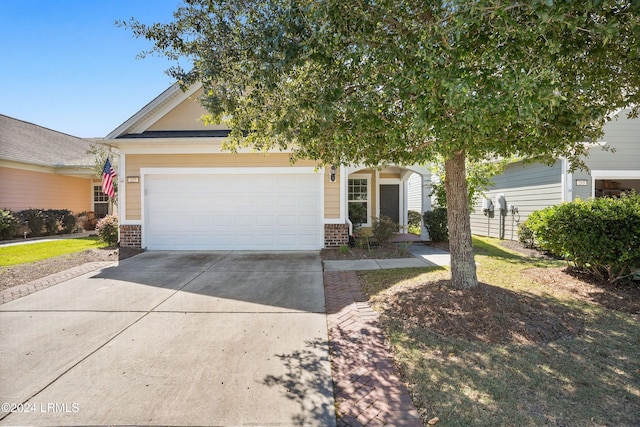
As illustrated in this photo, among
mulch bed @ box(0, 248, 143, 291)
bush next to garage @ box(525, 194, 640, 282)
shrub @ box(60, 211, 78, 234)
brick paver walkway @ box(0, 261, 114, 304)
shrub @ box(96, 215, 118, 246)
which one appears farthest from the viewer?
shrub @ box(60, 211, 78, 234)

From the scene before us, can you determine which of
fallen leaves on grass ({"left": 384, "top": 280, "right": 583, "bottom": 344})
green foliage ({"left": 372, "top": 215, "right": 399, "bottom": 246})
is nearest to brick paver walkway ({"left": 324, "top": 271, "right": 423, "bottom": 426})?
fallen leaves on grass ({"left": 384, "top": 280, "right": 583, "bottom": 344})

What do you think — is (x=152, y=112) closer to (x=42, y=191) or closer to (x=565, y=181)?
(x=42, y=191)

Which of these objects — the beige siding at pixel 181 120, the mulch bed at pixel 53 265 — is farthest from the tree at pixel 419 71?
the beige siding at pixel 181 120

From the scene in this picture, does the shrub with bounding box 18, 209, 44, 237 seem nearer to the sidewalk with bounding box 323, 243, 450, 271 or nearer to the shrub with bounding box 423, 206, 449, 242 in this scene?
the sidewalk with bounding box 323, 243, 450, 271

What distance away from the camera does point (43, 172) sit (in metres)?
14.3

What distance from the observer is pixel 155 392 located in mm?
2689

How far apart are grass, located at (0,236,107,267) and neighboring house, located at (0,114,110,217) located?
153 inches

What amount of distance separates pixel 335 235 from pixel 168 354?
20.9 ft

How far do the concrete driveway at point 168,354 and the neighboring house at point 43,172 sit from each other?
35.8ft

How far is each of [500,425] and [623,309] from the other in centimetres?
373

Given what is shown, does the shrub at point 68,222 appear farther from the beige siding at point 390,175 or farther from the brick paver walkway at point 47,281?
the beige siding at point 390,175

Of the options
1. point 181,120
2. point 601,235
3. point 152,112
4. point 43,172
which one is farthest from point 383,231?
point 43,172

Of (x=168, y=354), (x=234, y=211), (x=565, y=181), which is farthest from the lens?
(x=234, y=211)

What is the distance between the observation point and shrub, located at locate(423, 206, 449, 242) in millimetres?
10533
